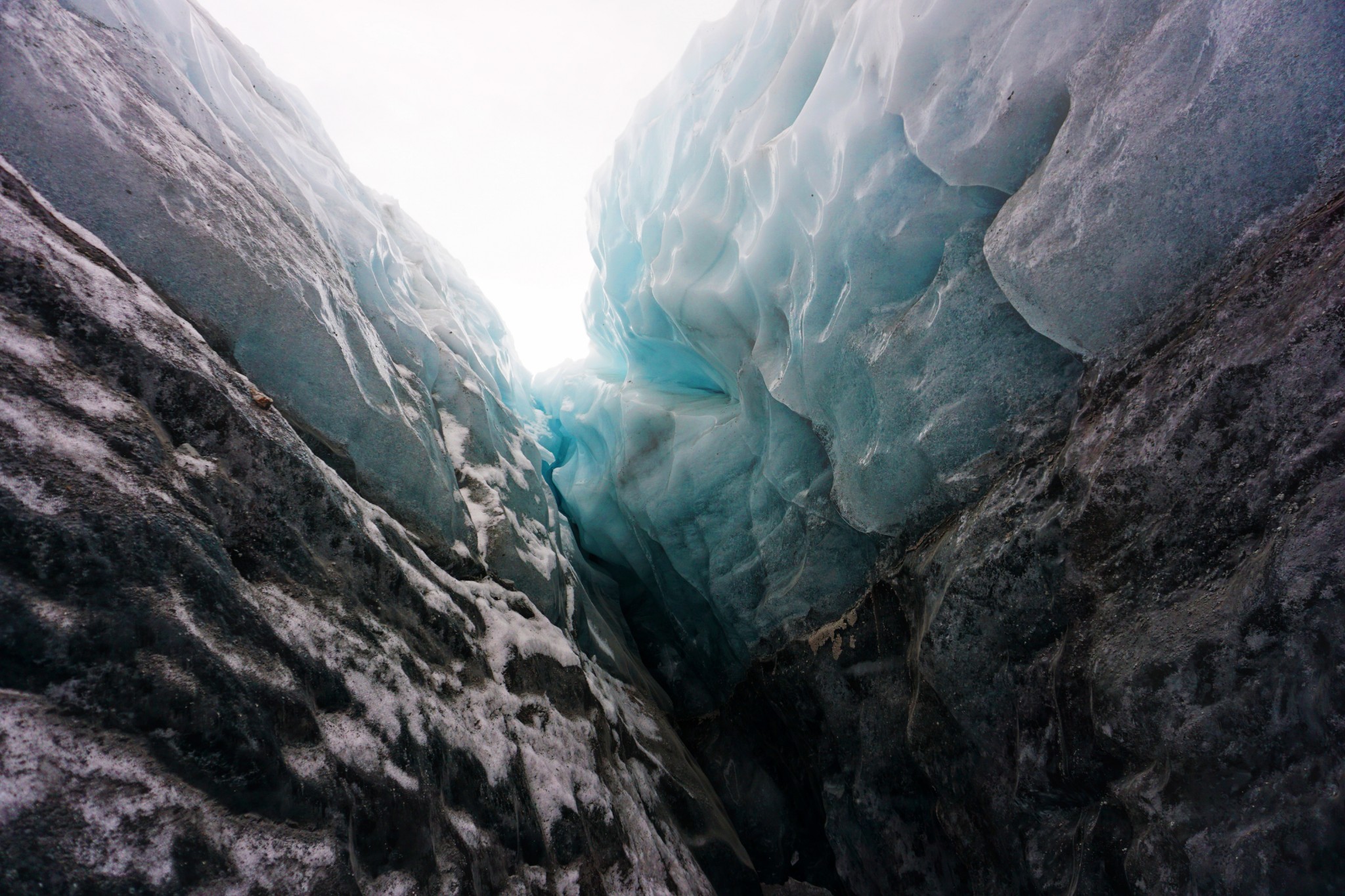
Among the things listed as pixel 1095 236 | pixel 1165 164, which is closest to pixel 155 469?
pixel 1095 236

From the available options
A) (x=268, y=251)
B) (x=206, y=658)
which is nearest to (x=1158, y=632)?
(x=206, y=658)

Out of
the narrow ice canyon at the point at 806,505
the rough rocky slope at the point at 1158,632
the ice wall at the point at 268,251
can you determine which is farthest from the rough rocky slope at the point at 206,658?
the rough rocky slope at the point at 1158,632

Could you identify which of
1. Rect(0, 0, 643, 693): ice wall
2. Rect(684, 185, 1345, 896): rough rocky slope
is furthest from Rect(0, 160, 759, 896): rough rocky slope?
Rect(684, 185, 1345, 896): rough rocky slope

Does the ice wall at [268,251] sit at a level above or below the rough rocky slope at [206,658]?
above

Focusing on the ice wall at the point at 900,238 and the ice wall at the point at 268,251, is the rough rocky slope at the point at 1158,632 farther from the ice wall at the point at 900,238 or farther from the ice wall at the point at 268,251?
the ice wall at the point at 268,251

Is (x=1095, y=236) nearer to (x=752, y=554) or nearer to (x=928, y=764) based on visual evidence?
(x=928, y=764)

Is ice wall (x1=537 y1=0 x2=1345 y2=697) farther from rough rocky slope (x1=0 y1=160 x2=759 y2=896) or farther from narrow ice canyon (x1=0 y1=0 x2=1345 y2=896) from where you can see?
rough rocky slope (x1=0 y1=160 x2=759 y2=896)
